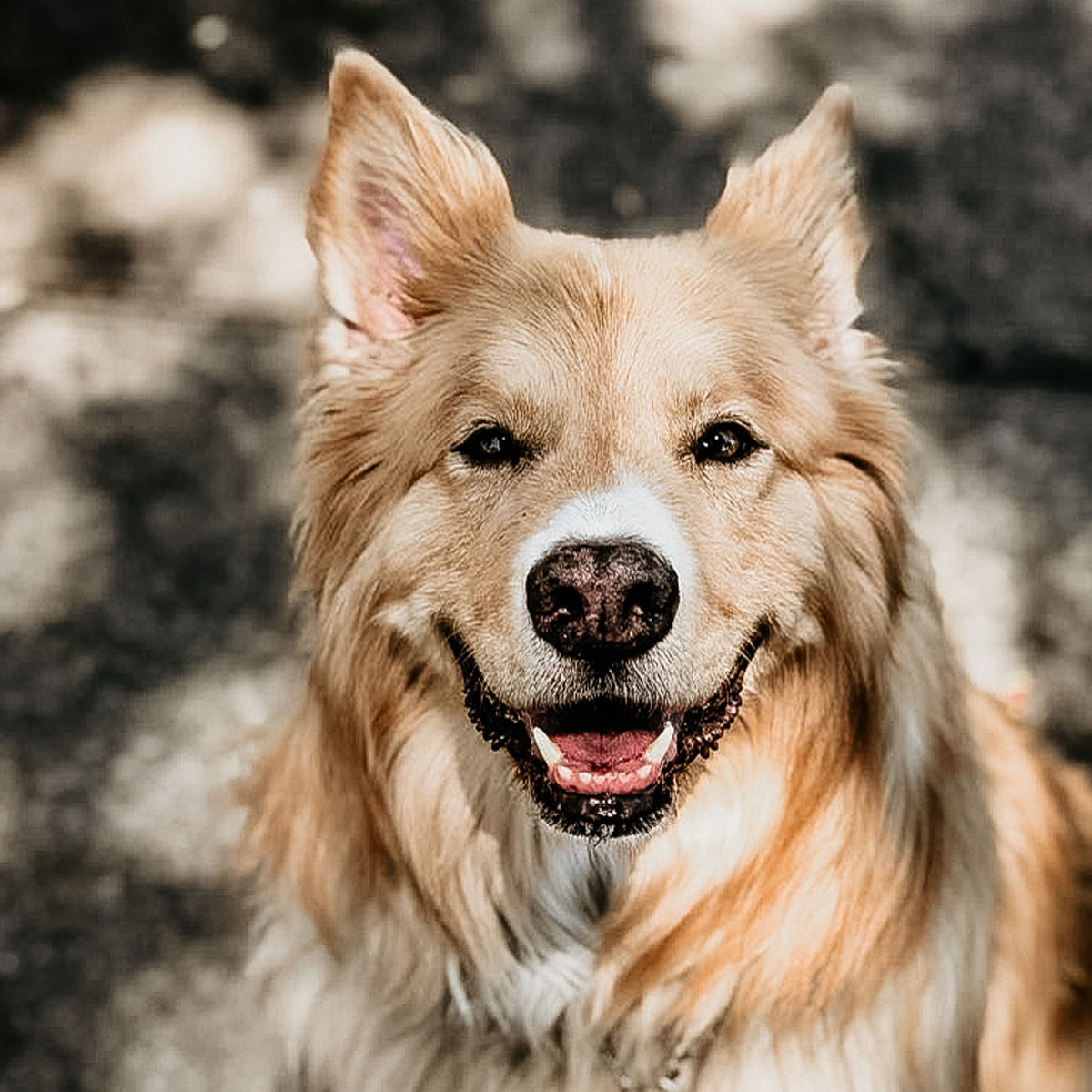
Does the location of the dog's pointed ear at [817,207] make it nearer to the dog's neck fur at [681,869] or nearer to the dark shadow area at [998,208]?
the dog's neck fur at [681,869]

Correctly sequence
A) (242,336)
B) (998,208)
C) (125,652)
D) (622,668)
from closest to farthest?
(622,668)
(125,652)
(242,336)
(998,208)

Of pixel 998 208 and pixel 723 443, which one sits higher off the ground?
pixel 998 208

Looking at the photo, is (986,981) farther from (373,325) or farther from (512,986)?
(373,325)

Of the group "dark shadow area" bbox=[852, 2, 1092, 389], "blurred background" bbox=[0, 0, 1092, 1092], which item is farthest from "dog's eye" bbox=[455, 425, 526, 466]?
"dark shadow area" bbox=[852, 2, 1092, 389]

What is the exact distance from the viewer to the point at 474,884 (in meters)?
2.55

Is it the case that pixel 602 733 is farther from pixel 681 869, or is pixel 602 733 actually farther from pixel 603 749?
pixel 681 869

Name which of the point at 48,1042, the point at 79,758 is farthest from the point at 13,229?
the point at 48,1042

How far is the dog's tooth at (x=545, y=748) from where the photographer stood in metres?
2.29

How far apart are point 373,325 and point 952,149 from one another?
2816 mm

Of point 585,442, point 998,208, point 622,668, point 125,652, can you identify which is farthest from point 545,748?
point 998,208

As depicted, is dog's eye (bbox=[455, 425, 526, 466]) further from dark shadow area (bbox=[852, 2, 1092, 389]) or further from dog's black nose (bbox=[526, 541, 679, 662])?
dark shadow area (bbox=[852, 2, 1092, 389])

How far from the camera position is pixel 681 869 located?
8.13 feet

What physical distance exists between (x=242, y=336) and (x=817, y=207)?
221cm

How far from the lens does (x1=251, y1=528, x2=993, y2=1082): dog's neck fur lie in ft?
7.95
